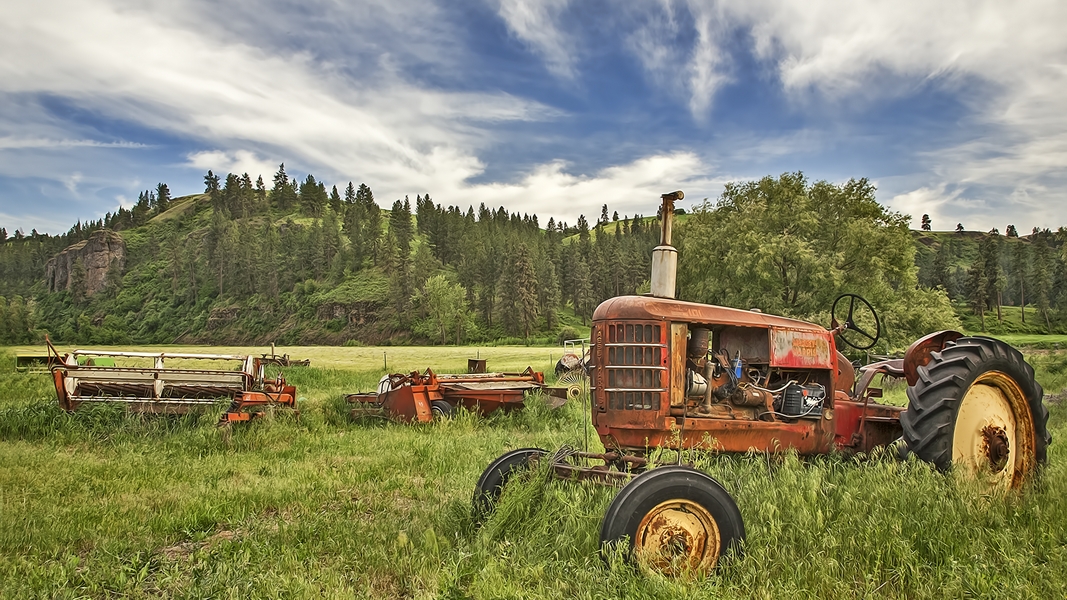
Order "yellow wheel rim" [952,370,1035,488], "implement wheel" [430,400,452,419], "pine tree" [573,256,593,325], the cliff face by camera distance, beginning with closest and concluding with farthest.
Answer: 1. "yellow wheel rim" [952,370,1035,488]
2. "implement wheel" [430,400,452,419]
3. "pine tree" [573,256,593,325]
4. the cliff face

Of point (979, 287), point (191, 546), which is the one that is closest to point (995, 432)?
point (191, 546)

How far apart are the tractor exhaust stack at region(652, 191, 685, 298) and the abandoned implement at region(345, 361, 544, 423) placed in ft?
20.3

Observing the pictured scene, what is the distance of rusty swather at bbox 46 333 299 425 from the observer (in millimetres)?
9383

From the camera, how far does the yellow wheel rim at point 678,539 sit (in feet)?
12.2

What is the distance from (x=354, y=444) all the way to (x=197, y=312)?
107904 mm

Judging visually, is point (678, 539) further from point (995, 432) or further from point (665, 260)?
point (995, 432)

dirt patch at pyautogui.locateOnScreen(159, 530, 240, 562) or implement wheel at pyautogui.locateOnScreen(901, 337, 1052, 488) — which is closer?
dirt patch at pyautogui.locateOnScreen(159, 530, 240, 562)

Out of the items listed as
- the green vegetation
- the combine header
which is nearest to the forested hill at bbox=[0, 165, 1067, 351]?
the green vegetation

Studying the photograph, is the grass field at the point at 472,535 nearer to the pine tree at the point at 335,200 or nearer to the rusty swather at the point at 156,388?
the rusty swather at the point at 156,388

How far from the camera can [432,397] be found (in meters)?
11.1

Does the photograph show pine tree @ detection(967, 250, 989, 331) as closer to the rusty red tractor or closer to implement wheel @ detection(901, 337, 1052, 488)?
implement wheel @ detection(901, 337, 1052, 488)

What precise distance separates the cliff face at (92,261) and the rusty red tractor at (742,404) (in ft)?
454

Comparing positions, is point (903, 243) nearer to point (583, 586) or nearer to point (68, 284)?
point (583, 586)

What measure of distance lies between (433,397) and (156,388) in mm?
4275
